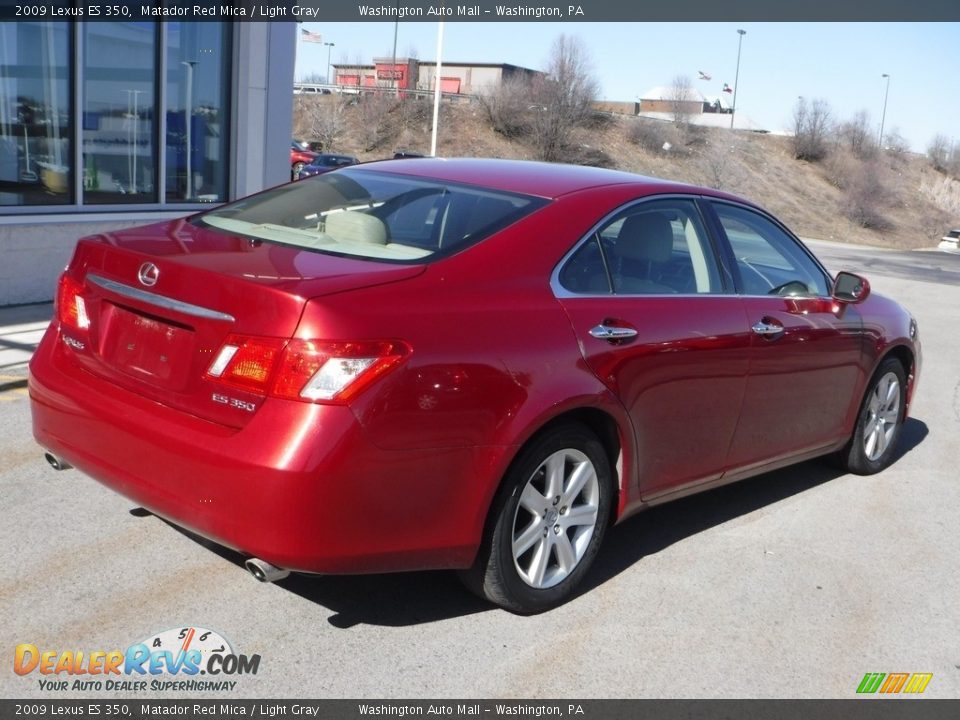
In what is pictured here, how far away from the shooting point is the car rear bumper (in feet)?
10.7

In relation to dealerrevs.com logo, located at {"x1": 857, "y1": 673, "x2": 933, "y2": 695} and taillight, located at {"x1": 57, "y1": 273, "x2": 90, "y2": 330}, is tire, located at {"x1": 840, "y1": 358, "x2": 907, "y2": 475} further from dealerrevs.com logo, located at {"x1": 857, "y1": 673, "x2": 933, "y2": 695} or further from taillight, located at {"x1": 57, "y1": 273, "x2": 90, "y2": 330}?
taillight, located at {"x1": 57, "y1": 273, "x2": 90, "y2": 330}

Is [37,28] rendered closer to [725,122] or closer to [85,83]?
[85,83]

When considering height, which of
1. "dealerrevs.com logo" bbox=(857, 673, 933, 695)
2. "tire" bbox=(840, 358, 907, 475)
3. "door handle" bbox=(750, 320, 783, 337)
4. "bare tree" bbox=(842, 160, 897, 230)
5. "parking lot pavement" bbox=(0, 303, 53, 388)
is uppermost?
"door handle" bbox=(750, 320, 783, 337)

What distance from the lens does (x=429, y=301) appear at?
353 cm

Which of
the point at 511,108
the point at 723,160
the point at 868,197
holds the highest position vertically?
the point at 511,108

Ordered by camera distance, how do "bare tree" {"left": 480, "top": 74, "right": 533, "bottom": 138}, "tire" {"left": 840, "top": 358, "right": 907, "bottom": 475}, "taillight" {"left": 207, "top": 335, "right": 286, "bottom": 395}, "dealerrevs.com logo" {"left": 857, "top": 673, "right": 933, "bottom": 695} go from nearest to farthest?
"taillight" {"left": 207, "top": 335, "right": 286, "bottom": 395} → "dealerrevs.com logo" {"left": 857, "top": 673, "right": 933, "bottom": 695} → "tire" {"left": 840, "top": 358, "right": 907, "bottom": 475} → "bare tree" {"left": 480, "top": 74, "right": 533, "bottom": 138}

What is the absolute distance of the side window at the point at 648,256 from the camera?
4.20 metres

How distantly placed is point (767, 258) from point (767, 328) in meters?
0.65

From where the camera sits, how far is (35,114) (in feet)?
32.7

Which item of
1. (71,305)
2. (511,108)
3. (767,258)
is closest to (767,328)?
(767,258)

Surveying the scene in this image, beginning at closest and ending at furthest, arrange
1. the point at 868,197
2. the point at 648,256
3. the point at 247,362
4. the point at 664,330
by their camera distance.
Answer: the point at 247,362 < the point at 664,330 < the point at 648,256 < the point at 868,197

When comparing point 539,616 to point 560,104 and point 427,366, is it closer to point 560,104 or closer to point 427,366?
point 427,366

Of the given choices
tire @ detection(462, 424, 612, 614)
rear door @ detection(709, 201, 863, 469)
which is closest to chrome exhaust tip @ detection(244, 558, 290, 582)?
tire @ detection(462, 424, 612, 614)

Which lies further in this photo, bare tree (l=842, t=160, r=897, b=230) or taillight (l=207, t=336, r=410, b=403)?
bare tree (l=842, t=160, r=897, b=230)
